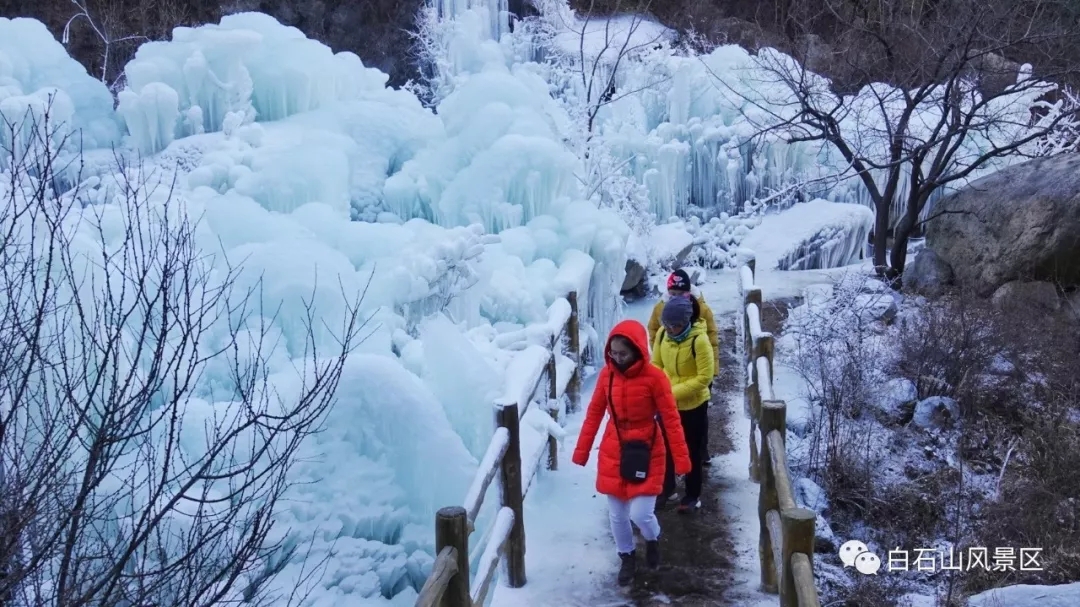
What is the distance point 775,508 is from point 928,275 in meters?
7.42

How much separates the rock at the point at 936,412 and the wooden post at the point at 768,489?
3394mm

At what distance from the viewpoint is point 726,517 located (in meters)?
5.29

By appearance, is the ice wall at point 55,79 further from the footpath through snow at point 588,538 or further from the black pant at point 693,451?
the black pant at point 693,451

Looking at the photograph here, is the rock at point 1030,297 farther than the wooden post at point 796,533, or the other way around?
the rock at point 1030,297

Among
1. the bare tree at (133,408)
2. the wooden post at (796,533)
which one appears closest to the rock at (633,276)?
the bare tree at (133,408)

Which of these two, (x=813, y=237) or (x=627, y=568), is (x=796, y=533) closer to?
(x=627, y=568)

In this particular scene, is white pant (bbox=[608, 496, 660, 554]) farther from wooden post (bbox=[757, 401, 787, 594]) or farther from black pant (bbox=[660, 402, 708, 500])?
black pant (bbox=[660, 402, 708, 500])

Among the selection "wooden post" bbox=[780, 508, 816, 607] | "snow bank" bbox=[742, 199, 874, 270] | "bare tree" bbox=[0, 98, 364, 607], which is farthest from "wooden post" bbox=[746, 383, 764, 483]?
"snow bank" bbox=[742, 199, 874, 270]

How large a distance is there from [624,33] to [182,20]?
32.6ft

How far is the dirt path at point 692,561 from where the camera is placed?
4512 mm

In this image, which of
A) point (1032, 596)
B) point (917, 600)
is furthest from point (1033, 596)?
point (917, 600)

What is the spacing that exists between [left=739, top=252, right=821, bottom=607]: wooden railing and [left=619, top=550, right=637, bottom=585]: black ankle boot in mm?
610

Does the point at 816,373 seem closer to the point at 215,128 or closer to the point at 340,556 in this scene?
the point at 340,556

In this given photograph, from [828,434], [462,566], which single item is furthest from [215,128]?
[462,566]
